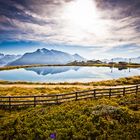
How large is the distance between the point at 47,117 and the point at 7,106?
25.8ft

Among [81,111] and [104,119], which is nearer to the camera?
[104,119]

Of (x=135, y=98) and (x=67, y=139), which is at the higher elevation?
(x=135, y=98)

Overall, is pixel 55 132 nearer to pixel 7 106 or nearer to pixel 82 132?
pixel 82 132

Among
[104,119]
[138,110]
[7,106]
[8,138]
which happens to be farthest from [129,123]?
[7,106]

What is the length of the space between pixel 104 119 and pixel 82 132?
116 inches

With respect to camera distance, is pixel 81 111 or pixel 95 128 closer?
pixel 95 128

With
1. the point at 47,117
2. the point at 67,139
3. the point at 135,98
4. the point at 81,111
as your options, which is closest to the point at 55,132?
the point at 67,139

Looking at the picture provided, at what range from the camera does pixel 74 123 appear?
68.5ft

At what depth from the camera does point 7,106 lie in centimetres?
2805

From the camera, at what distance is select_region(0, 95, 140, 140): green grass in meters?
19.0

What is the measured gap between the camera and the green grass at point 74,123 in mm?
19047

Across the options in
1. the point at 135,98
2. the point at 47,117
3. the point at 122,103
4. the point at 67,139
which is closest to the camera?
the point at 67,139

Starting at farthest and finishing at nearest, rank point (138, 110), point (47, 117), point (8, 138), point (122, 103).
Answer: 1. point (122, 103)
2. point (138, 110)
3. point (47, 117)
4. point (8, 138)

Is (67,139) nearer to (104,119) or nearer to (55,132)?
(55,132)
